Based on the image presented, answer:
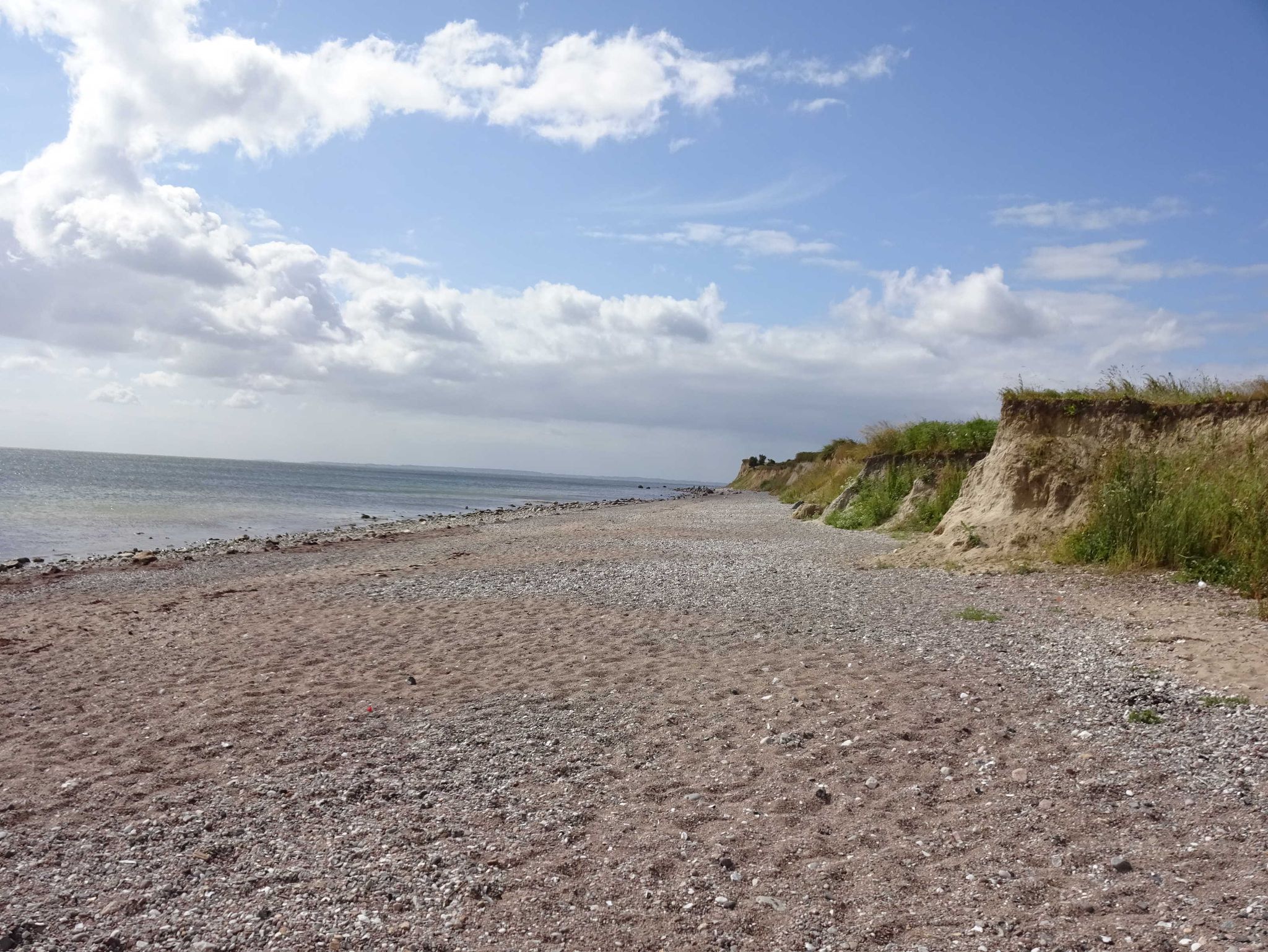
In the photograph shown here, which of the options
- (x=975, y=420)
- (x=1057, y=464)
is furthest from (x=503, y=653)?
(x=975, y=420)

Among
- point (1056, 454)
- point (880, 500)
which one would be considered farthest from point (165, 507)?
point (1056, 454)

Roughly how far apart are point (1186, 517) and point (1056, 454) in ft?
11.4

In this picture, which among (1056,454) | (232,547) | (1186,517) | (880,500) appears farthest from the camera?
(880,500)

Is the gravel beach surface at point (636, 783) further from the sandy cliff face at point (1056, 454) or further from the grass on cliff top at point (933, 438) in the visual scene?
the grass on cliff top at point (933, 438)

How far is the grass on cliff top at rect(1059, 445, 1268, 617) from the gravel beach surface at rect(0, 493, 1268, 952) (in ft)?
3.92

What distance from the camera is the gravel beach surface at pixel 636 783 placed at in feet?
12.2

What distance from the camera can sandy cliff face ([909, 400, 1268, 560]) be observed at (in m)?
13.6

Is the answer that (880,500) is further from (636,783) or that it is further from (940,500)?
(636,783)

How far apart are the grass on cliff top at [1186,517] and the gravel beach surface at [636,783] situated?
1.19 m

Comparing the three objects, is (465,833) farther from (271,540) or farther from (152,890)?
(271,540)

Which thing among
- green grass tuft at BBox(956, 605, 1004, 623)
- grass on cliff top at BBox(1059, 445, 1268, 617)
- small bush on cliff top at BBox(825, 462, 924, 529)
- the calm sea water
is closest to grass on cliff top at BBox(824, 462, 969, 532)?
small bush on cliff top at BBox(825, 462, 924, 529)

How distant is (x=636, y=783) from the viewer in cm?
524

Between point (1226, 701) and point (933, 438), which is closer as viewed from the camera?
point (1226, 701)

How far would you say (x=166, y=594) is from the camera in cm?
1339
